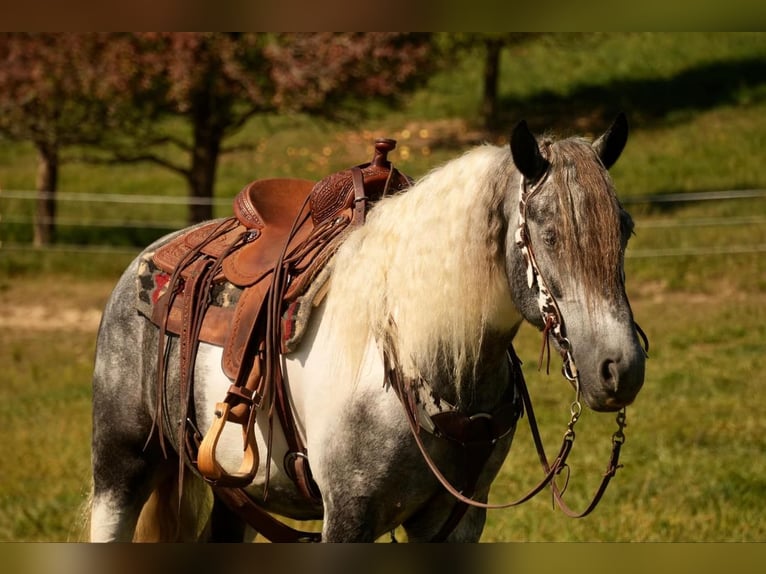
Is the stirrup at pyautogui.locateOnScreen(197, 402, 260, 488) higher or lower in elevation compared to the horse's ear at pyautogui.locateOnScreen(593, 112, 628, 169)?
lower

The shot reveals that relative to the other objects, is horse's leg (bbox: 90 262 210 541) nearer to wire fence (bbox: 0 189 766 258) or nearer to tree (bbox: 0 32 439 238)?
wire fence (bbox: 0 189 766 258)

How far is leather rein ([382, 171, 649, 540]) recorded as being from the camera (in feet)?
8.24

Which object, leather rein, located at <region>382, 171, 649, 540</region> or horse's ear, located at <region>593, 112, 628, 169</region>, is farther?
horse's ear, located at <region>593, 112, 628, 169</region>

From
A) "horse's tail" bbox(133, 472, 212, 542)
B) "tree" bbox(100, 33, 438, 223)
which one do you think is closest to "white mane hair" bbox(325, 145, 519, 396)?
"horse's tail" bbox(133, 472, 212, 542)

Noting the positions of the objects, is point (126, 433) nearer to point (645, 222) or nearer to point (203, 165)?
point (645, 222)

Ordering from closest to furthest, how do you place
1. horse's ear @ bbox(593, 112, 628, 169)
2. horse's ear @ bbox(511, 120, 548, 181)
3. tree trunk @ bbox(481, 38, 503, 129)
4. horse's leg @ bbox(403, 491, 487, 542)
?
horse's ear @ bbox(511, 120, 548, 181)
horse's ear @ bbox(593, 112, 628, 169)
horse's leg @ bbox(403, 491, 487, 542)
tree trunk @ bbox(481, 38, 503, 129)

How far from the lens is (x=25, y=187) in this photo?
712 inches

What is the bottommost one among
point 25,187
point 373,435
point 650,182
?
point 25,187

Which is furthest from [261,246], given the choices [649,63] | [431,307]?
[649,63]

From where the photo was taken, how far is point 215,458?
314cm

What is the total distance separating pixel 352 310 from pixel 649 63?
1876 cm

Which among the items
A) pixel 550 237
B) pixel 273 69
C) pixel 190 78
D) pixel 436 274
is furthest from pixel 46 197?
pixel 550 237

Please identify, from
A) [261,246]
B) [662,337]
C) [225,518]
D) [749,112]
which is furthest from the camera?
[749,112]

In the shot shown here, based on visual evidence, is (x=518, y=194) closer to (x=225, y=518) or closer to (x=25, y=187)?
(x=225, y=518)
